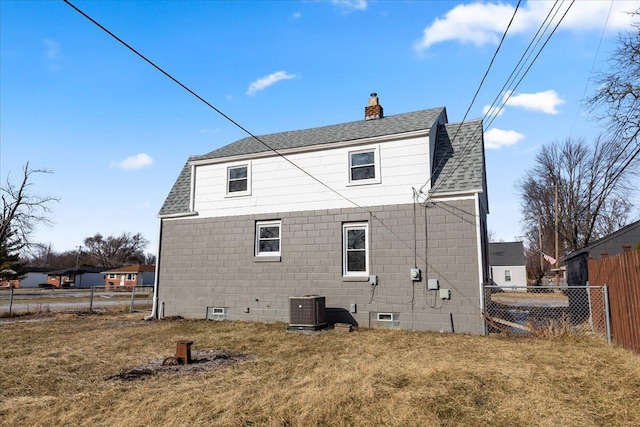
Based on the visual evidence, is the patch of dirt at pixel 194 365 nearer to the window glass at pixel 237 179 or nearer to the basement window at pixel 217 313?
the basement window at pixel 217 313

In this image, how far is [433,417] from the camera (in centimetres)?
418

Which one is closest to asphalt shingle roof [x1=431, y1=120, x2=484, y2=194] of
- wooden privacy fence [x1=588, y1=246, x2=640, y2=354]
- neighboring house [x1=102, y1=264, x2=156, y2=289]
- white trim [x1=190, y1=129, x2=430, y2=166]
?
white trim [x1=190, y1=129, x2=430, y2=166]

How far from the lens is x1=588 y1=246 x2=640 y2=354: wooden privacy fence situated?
22.0 ft

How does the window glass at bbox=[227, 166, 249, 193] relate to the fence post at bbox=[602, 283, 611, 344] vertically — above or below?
above

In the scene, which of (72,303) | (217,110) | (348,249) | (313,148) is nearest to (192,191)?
(313,148)

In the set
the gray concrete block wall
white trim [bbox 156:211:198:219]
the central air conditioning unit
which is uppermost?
white trim [bbox 156:211:198:219]

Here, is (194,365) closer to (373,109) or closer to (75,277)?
(373,109)

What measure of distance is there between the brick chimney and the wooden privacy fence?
8937 millimetres

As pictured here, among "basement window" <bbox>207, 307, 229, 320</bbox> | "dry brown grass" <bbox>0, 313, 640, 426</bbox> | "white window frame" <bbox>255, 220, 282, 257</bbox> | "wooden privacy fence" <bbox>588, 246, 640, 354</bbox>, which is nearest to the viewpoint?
"dry brown grass" <bbox>0, 313, 640, 426</bbox>

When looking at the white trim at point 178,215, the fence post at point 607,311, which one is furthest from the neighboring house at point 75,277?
the fence post at point 607,311

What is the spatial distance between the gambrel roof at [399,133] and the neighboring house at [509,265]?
39.3m

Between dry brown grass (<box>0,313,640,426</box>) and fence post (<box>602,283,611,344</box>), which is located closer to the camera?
dry brown grass (<box>0,313,640,426</box>)

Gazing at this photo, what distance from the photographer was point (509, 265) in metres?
48.4

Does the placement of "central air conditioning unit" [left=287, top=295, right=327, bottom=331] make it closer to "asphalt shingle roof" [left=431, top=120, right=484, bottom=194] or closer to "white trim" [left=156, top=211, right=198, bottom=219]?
"asphalt shingle roof" [left=431, top=120, right=484, bottom=194]
